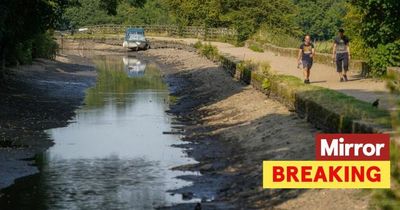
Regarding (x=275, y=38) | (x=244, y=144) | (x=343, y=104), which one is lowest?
(x=244, y=144)

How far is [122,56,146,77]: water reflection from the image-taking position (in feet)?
172

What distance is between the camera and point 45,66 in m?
46.7

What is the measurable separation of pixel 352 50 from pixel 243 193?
19.4 meters

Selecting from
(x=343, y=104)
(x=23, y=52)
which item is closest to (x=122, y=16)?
(x=23, y=52)

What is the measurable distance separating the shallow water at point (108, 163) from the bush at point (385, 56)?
7.53m

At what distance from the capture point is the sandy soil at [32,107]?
62.3 ft

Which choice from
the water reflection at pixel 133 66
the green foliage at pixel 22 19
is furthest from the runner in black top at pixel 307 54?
the water reflection at pixel 133 66

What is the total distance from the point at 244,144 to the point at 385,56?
870cm

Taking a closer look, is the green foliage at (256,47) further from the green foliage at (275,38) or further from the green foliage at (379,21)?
the green foliage at (379,21)

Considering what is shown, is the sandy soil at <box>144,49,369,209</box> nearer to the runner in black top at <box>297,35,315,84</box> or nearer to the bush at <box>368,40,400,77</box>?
the runner in black top at <box>297,35,315,84</box>

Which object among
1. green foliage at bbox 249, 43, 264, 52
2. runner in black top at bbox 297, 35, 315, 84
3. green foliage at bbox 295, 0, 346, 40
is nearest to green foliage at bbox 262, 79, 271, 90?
runner in black top at bbox 297, 35, 315, 84

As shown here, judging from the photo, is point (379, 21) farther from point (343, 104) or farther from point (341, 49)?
point (343, 104)

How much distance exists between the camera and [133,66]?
60.8 metres

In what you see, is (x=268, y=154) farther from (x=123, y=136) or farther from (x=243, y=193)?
(x=123, y=136)
